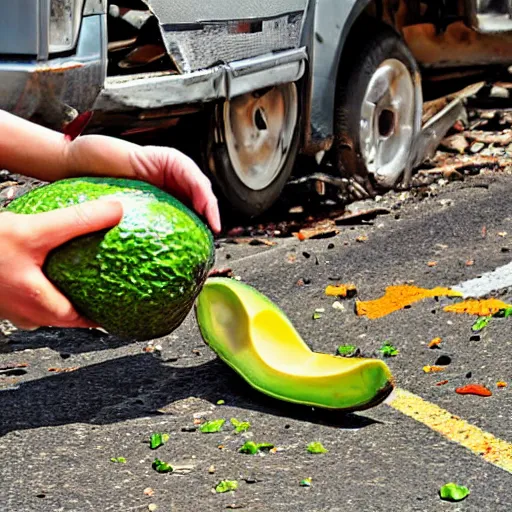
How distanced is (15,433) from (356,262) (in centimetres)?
234

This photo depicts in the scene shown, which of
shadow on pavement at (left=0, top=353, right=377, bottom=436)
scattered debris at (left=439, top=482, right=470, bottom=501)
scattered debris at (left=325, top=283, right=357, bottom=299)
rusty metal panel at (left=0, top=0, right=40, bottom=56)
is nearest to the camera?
scattered debris at (left=439, top=482, right=470, bottom=501)

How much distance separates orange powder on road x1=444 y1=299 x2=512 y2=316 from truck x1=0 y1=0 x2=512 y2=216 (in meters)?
1.57

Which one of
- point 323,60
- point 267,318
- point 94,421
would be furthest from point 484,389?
point 323,60

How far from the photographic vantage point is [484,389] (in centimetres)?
402

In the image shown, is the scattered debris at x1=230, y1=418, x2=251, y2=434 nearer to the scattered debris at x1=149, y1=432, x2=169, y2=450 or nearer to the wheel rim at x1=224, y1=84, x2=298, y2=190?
the scattered debris at x1=149, y1=432, x2=169, y2=450

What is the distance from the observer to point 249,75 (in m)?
5.84

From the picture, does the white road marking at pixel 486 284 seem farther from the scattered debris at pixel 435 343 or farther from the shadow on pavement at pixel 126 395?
the shadow on pavement at pixel 126 395

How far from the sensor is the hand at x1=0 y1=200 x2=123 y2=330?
2.36 meters

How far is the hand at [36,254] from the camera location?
7.74 ft

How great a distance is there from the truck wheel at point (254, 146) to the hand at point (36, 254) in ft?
11.3

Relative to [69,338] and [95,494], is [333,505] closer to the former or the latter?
[95,494]

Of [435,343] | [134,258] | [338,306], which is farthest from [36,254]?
[338,306]

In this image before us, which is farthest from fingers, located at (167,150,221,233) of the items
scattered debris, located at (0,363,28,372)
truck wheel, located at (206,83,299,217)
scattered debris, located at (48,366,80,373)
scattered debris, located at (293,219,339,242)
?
scattered debris, located at (293,219,339,242)

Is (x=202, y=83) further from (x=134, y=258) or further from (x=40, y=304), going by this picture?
(x=40, y=304)
